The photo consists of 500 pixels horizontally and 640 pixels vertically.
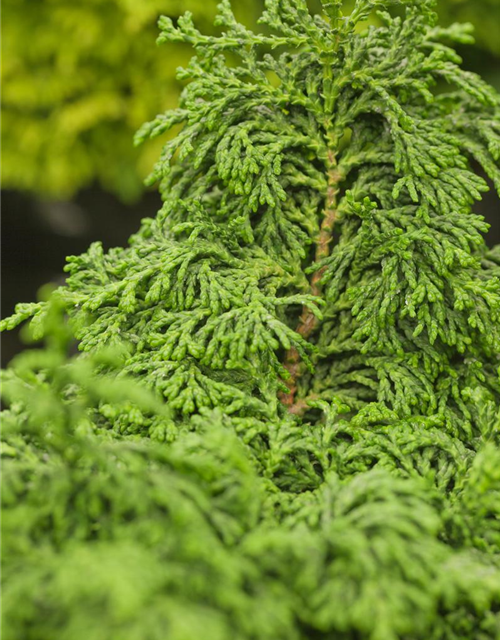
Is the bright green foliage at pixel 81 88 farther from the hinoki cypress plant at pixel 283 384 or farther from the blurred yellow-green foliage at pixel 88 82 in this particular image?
the hinoki cypress plant at pixel 283 384

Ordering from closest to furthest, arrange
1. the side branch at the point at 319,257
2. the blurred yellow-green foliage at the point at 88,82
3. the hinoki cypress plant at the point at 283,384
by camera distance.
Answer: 1. the hinoki cypress plant at the point at 283,384
2. the side branch at the point at 319,257
3. the blurred yellow-green foliage at the point at 88,82

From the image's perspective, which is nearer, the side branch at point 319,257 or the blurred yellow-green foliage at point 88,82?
the side branch at point 319,257

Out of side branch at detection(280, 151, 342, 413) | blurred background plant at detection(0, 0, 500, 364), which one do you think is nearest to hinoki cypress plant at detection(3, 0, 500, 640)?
side branch at detection(280, 151, 342, 413)

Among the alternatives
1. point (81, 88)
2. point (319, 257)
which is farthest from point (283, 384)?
point (81, 88)

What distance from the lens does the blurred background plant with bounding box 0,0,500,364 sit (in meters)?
6.37

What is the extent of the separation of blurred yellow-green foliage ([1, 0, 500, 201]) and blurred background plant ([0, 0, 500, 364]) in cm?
1

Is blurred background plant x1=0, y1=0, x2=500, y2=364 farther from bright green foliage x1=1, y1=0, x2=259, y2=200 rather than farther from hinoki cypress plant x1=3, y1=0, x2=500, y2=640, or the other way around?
hinoki cypress plant x1=3, y1=0, x2=500, y2=640

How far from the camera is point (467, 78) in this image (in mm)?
2562

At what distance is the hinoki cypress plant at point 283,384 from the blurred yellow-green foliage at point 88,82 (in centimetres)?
409

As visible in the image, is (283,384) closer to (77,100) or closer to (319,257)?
(319,257)

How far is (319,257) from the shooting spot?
2.54m

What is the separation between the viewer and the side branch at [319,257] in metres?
2.48

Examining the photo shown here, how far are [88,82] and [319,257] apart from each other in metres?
5.48

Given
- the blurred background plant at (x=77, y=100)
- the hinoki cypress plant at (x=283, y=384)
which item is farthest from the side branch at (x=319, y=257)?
the blurred background plant at (x=77, y=100)
